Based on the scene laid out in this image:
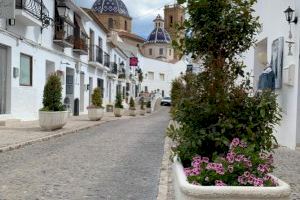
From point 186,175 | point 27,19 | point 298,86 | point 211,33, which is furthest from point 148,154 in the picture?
point 27,19

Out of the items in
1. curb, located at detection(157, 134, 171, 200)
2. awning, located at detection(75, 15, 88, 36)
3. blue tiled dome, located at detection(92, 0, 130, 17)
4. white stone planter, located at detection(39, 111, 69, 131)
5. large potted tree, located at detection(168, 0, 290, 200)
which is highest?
blue tiled dome, located at detection(92, 0, 130, 17)

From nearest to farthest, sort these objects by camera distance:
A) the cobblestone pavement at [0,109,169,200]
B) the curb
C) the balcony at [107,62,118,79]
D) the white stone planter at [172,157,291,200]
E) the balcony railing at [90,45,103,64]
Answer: the white stone planter at [172,157,291,200]
the curb
the cobblestone pavement at [0,109,169,200]
the balcony railing at [90,45,103,64]
the balcony at [107,62,118,79]

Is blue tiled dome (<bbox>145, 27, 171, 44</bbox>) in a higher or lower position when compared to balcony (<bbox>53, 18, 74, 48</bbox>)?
higher

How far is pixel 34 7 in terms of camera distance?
1866cm

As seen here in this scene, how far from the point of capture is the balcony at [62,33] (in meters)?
22.6

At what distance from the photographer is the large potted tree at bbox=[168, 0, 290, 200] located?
4.04m

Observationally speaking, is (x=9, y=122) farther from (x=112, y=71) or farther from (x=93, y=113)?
(x=112, y=71)

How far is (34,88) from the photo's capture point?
66.1 feet

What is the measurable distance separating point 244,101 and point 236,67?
509 millimetres

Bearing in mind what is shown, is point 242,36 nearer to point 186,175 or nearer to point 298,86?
point 186,175

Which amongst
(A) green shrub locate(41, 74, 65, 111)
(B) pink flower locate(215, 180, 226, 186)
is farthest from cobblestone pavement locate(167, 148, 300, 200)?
(A) green shrub locate(41, 74, 65, 111)

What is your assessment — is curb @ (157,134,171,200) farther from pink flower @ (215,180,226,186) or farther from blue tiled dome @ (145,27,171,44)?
blue tiled dome @ (145,27,171,44)

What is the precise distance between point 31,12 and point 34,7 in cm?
90

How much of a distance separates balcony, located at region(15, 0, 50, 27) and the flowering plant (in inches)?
547
